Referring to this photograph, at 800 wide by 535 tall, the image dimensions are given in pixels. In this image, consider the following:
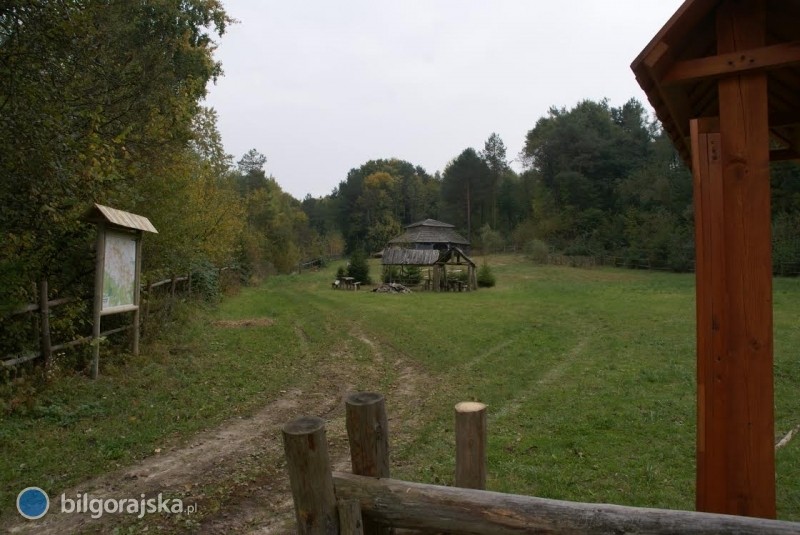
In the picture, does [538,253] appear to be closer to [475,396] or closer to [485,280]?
[485,280]

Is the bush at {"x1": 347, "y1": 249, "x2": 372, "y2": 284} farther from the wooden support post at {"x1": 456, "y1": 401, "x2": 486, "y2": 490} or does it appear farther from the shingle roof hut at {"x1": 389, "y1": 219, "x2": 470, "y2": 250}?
the wooden support post at {"x1": 456, "y1": 401, "x2": 486, "y2": 490}

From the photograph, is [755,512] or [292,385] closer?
[755,512]

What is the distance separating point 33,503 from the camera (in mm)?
4410

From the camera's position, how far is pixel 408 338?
528 inches

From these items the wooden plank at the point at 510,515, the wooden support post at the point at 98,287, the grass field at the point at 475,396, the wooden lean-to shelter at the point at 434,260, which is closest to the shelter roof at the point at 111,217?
the wooden support post at the point at 98,287

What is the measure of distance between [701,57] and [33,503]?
242 inches

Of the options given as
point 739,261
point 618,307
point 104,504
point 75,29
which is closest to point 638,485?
point 739,261

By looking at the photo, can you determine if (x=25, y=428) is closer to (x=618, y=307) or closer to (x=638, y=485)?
(x=638, y=485)

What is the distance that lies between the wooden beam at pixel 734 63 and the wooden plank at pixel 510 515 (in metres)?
2.37

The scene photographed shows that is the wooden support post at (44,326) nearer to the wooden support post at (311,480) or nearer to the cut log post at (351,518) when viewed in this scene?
the wooden support post at (311,480)

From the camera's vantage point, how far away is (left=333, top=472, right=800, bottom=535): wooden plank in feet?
7.55

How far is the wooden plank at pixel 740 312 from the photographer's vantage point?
2818mm

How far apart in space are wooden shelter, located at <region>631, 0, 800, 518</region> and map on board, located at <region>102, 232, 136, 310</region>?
28.2ft

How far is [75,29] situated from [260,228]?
118 feet
